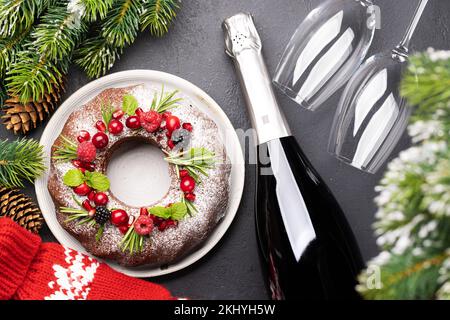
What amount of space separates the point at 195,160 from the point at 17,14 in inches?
19.0

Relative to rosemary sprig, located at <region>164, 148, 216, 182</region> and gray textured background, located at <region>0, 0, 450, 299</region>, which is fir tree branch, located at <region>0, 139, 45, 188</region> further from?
rosemary sprig, located at <region>164, 148, 216, 182</region>

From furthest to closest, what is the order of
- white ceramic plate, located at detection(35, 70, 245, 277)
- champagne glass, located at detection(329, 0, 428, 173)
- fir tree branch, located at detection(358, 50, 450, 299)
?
white ceramic plate, located at detection(35, 70, 245, 277), champagne glass, located at detection(329, 0, 428, 173), fir tree branch, located at detection(358, 50, 450, 299)

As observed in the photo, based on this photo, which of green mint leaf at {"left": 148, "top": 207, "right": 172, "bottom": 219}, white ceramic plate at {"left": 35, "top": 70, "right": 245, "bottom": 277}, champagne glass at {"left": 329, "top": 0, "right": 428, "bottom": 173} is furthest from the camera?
white ceramic plate at {"left": 35, "top": 70, "right": 245, "bottom": 277}

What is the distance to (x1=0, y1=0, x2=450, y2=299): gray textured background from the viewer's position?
128 cm

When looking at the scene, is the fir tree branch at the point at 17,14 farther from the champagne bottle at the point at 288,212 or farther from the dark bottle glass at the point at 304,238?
the dark bottle glass at the point at 304,238

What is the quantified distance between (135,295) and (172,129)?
0.38m

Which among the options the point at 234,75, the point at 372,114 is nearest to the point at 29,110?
the point at 234,75

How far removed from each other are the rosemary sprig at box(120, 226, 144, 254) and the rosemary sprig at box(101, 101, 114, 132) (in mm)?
247

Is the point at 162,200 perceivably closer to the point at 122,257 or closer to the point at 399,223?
the point at 122,257

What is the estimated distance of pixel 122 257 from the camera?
3.93ft

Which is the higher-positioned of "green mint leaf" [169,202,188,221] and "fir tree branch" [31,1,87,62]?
"fir tree branch" [31,1,87,62]

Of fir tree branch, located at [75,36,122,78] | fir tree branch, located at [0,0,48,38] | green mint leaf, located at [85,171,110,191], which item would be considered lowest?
green mint leaf, located at [85,171,110,191]

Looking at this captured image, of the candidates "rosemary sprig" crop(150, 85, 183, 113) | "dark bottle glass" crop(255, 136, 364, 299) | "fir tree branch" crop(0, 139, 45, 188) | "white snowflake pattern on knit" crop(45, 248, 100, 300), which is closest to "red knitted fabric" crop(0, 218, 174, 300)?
"white snowflake pattern on knit" crop(45, 248, 100, 300)

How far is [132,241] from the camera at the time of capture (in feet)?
3.83
